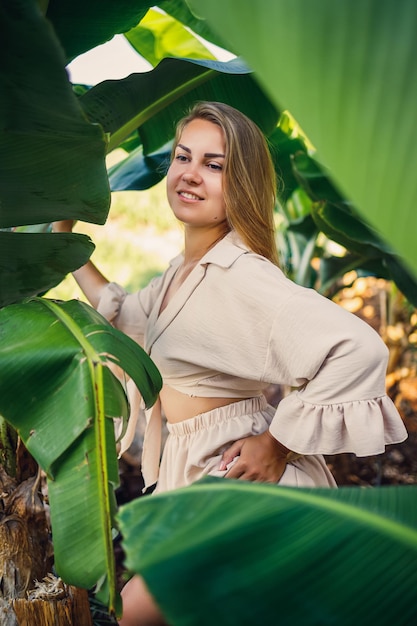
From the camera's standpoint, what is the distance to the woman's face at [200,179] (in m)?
1.25

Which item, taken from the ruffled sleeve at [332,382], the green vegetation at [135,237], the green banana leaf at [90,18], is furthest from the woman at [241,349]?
the green vegetation at [135,237]

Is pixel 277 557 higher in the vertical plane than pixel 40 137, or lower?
lower

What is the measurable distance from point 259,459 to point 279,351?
0.20 meters

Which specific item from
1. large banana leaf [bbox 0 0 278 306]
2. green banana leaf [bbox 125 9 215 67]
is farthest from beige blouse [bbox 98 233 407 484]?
green banana leaf [bbox 125 9 215 67]

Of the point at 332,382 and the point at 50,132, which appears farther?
the point at 332,382

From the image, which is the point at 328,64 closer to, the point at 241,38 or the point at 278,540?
the point at 241,38

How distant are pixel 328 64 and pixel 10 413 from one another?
1.98ft

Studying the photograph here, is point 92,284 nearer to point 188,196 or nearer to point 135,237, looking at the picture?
point 188,196

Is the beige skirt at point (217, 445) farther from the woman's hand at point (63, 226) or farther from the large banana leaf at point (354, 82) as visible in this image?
the large banana leaf at point (354, 82)

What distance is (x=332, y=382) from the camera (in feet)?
3.45

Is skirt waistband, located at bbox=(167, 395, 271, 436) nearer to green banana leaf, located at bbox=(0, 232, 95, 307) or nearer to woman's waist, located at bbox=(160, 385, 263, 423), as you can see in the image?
woman's waist, located at bbox=(160, 385, 263, 423)

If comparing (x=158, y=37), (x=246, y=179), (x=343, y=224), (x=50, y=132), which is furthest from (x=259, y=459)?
(x=158, y=37)

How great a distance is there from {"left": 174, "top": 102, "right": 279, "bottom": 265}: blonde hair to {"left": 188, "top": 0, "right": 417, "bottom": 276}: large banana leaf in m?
0.84

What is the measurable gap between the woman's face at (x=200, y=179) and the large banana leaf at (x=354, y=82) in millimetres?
837
